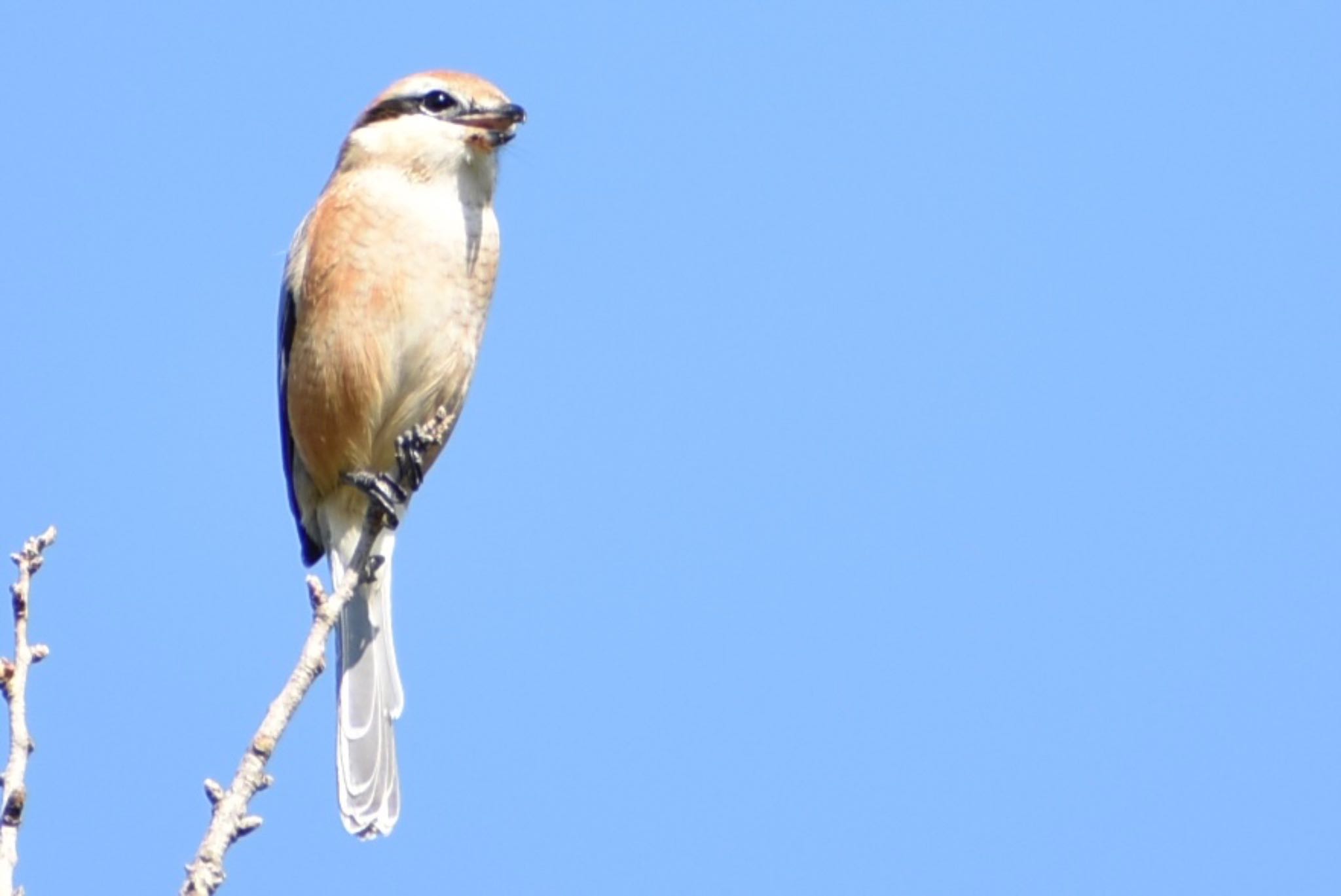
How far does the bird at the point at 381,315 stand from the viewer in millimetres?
5168

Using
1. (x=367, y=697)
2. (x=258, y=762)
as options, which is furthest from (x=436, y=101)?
(x=258, y=762)

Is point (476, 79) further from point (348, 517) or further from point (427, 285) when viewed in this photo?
point (348, 517)

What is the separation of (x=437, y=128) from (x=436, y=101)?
0.12 m

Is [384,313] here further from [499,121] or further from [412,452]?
[412,452]

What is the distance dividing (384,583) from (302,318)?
88 centimetres

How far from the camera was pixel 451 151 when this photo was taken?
5434 millimetres

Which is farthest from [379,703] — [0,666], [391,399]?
[0,666]

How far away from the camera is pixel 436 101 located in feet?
18.2

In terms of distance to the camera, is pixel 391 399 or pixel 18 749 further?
pixel 391 399

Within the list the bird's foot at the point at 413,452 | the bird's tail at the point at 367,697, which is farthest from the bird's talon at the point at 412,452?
the bird's tail at the point at 367,697

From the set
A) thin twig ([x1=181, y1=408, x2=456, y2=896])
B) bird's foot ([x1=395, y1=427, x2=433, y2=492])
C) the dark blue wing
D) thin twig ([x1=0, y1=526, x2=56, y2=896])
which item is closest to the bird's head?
the dark blue wing

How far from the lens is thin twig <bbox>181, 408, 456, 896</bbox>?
235 cm

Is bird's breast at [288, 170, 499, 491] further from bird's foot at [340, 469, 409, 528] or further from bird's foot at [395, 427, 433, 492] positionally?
bird's foot at [395, 427, 433, 492]

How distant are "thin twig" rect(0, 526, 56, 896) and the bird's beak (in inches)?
106
